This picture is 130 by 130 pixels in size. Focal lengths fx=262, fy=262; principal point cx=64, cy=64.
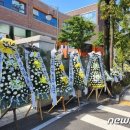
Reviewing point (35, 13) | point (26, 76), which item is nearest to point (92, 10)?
point (35, 13)

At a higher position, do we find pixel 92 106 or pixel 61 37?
pixel 61 37

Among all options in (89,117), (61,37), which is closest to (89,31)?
(61,37)

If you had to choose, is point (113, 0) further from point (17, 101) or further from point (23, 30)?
point (23, 30)

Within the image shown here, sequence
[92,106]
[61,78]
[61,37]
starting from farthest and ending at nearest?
[61,37] → [92,106] → [61,78]

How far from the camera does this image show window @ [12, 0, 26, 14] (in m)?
26.4

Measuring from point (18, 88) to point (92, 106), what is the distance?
4201mm

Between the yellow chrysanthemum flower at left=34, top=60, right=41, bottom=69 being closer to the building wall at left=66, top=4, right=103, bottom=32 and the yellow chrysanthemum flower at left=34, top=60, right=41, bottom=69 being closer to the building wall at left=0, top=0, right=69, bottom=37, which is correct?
the building wall at left=0, top=0, right=69, bottom=37

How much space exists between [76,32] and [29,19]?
5.92m

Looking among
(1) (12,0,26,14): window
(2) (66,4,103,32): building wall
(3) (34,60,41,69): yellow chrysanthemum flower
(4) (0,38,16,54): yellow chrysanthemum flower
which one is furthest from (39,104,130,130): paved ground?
(2) (66,4,103,32): building wall

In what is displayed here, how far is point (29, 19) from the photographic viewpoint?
28.4 m

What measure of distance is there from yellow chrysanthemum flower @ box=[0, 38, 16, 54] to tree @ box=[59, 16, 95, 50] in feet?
79.1

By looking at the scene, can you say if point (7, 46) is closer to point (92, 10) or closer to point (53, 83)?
point (53, 83)

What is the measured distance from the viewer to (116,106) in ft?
34.8

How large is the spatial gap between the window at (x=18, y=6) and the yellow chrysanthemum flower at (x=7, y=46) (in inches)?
796
